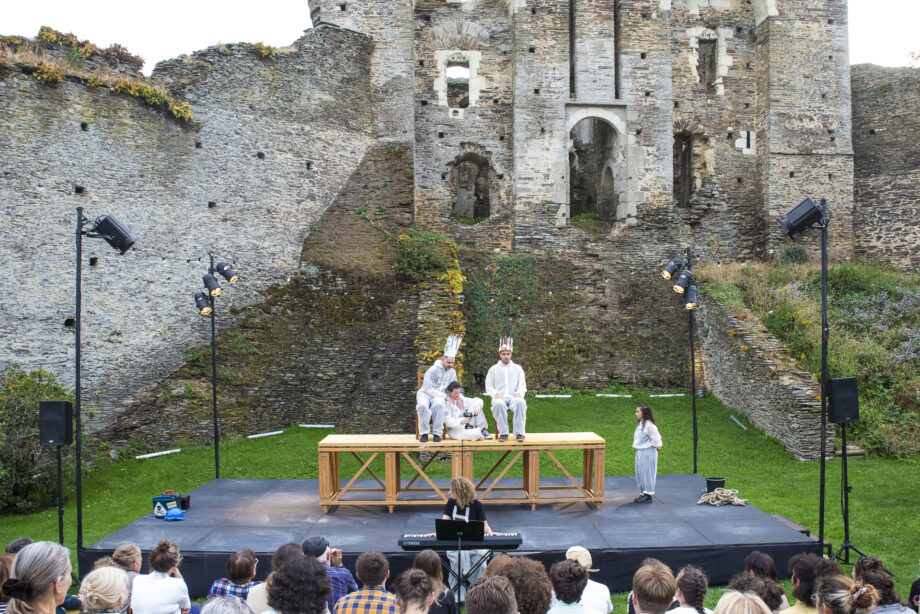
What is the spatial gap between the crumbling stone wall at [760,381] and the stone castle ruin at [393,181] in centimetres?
212

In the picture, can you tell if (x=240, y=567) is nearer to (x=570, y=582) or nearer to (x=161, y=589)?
(x=161, y=589)

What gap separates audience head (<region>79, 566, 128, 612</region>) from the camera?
4.21 metres

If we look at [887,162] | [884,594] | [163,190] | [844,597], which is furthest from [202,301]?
[887,162]

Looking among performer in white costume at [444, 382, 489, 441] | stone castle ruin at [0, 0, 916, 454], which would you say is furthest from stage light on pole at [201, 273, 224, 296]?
performer in white costume at [444, 382, 489, 441]

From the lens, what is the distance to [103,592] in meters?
4.23

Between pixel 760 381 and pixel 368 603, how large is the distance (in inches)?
451

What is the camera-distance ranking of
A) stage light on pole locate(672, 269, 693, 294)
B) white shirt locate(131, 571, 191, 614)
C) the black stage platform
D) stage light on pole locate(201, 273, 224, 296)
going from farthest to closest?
stage light on pole locate(201, 273, 224, 296) → stage light on pole locate(672, 269, 693, 294) → the black stage platform → white shirt locate(131, 571, 191, 614)

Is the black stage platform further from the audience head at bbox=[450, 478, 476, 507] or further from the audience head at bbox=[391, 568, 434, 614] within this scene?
the audience head at bbox=[391, 568, 434, 614]

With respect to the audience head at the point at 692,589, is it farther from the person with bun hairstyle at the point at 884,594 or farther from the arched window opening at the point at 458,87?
the arched window opening at the point at 458,87

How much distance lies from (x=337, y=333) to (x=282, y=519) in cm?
730

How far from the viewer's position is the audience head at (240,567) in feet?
16.5

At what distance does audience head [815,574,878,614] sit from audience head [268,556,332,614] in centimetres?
293

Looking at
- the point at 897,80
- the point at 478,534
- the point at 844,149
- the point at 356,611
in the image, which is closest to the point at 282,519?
the point at 478,534

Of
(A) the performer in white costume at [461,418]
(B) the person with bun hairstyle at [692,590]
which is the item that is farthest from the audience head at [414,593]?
(A) the performer in white costume at [461,418]
